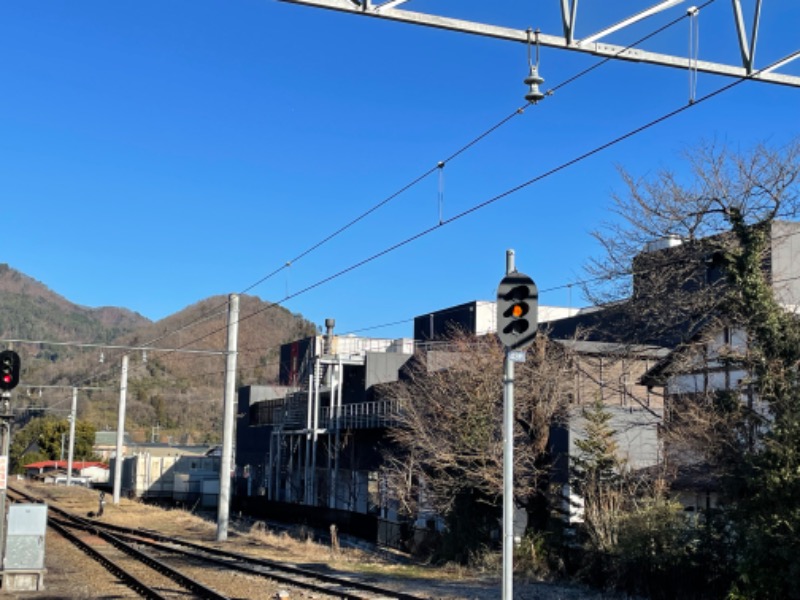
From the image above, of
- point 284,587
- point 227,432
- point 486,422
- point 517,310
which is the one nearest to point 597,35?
point 517,310

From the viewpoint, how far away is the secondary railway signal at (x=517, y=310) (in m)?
9.66

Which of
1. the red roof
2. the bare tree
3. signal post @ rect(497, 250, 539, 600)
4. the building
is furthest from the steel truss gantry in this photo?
the red roof

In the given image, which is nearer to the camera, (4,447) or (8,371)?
(4,447)

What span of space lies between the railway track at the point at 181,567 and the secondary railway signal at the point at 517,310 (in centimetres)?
1059

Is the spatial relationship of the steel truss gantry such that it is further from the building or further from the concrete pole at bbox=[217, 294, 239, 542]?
the building

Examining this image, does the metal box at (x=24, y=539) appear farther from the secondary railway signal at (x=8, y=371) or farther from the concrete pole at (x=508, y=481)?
the concrete pole at (x=508, y=481)

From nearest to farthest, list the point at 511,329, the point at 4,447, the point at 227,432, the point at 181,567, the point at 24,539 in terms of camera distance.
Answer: the point at 511,329 → the point at 4,447 → the point at 24,539 → the point at 181,567 → the point at 227,432

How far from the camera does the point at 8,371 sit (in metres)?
19.6

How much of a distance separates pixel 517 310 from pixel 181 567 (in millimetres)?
17941

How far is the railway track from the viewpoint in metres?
19.5

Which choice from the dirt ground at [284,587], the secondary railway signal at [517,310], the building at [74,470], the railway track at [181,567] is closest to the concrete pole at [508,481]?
the secondary railway signal at [517,310]

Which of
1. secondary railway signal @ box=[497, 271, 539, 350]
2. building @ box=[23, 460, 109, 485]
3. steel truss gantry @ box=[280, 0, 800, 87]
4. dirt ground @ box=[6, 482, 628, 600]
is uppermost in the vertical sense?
steel truss gantry @ box=[280, 0, 800, 87]

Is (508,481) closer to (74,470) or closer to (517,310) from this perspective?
(517,310)

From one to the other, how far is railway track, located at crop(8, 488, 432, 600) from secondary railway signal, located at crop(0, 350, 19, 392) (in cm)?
514
